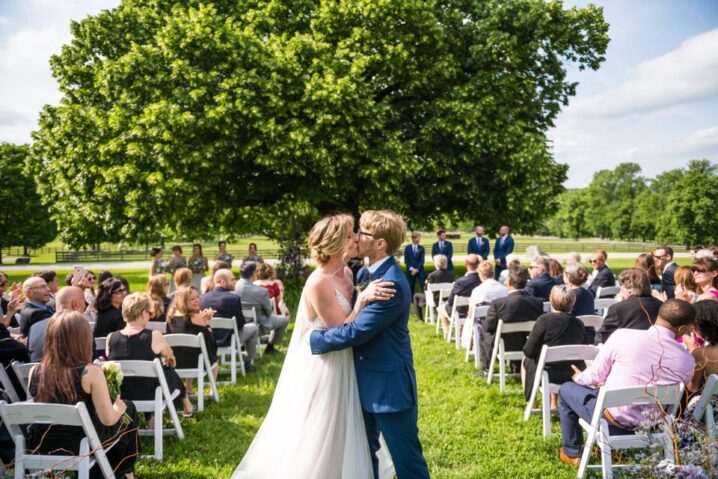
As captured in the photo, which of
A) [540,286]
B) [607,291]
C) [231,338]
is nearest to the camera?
[231,338]

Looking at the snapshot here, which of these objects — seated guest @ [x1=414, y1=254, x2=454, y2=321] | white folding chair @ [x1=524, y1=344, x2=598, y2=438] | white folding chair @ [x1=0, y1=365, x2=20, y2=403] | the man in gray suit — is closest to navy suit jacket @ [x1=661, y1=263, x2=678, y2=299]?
seated guest @ [x1=414, y1=254, x2=454, y2=321]

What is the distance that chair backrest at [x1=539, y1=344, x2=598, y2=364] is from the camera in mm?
5727

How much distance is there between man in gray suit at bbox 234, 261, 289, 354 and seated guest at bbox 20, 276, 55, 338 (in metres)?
3.57

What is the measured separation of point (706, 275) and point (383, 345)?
538 cm

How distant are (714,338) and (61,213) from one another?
2079 cm

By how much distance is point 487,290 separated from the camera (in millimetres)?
9188

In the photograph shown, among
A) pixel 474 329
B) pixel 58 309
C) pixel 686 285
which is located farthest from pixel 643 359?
pixel 58 309

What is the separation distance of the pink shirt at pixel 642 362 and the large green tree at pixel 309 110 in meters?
12.4

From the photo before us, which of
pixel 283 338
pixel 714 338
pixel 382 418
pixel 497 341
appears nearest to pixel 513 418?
pixel 497 341

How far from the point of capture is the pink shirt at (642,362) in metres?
4.52

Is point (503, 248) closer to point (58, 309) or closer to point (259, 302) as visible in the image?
point (259, 302)

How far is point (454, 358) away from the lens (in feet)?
32.2

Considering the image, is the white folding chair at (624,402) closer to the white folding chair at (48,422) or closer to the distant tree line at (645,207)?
the white folding chair at (48,422)

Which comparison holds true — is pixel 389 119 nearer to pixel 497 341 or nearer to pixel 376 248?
pixel 497 341
